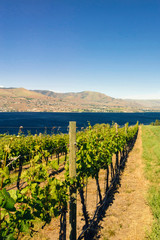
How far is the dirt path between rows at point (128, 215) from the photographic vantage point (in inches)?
199

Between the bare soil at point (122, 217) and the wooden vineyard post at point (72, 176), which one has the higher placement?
the wooden vineyard post at point (72, 176)

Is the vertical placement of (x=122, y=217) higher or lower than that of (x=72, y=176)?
lower

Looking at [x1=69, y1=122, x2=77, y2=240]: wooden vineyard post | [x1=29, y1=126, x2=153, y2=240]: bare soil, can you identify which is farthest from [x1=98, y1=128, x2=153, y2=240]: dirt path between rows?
[x1=69, y1=122, x2=77, y2=240]: wooden vineyard post

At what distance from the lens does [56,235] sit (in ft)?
16.6

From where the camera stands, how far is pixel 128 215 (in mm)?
6016

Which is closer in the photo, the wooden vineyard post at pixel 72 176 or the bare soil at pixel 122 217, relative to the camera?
the wooden vineyard post at pixel 72 176

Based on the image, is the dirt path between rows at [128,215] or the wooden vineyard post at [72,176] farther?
the dirt path between rows at [128,215]

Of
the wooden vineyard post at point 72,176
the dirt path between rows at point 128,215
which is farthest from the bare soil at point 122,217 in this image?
the wooden vineyard post at point 72,176

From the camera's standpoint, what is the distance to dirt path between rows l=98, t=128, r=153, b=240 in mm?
5048

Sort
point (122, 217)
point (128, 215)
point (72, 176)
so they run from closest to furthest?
point (72, 176) < point (122, 217) < point (128, 215)

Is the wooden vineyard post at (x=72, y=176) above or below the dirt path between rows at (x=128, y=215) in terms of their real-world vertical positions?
above

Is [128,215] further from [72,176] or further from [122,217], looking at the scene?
[72,176]

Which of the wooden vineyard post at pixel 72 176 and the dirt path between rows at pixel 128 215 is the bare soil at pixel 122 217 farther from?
the wooden vineyard post at pixel 72 176

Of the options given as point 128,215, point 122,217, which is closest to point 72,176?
point 122,217
